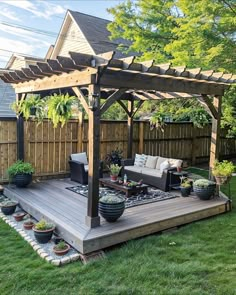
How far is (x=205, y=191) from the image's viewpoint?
20.4 ft

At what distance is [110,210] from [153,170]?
321cm

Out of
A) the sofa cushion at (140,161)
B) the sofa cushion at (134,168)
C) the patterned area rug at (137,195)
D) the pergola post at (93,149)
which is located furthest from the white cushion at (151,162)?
the pergola post at (93,149)

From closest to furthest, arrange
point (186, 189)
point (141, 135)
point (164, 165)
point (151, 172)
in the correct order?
point (186, 189) < point (164, 165) < point (151, 172) < point (141, 135)

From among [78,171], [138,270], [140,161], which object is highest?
[140,161]

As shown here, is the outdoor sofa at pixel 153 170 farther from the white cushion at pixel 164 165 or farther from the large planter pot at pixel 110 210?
the large planter pot at pixel 110 210

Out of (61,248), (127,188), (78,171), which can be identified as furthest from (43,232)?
(78,171)

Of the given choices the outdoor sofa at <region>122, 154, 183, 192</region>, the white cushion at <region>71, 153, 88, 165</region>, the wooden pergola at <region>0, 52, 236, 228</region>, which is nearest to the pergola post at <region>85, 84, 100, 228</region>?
the wooden pergola at <region>0, 52, 236, 228</region>

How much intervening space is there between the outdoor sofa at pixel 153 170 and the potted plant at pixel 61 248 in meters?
3.42

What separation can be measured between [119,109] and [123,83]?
827cm

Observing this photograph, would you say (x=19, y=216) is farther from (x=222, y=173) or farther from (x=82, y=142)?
(x=222, y=173)

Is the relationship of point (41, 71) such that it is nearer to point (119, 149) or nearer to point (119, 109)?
point (119, 149)

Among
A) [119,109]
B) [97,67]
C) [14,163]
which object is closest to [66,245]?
[97,67]

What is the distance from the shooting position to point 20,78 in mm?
6723

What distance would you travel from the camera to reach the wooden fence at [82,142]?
743 cm
